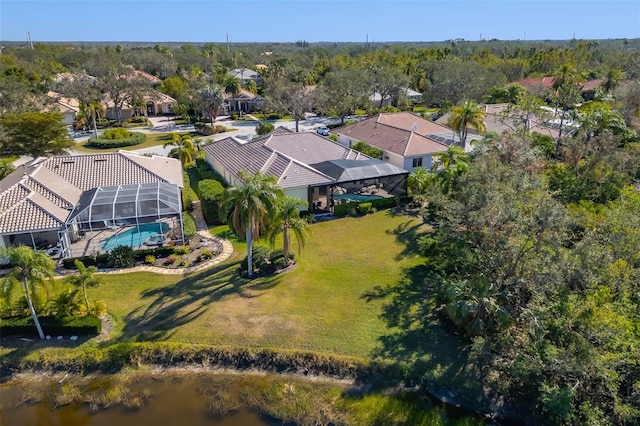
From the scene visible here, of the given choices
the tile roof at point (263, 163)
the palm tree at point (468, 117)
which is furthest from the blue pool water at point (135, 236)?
the palm tree at point (468, 117)

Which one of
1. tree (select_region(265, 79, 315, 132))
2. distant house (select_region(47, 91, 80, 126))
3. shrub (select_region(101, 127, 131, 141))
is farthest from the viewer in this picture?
distant house (select_region(47, 91, 80, 126))

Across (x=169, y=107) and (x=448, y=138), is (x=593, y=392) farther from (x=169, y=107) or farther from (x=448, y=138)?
(x=169, y=107)

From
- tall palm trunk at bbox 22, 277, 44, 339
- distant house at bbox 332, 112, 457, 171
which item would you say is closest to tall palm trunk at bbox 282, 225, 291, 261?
tall palm trunk at bbox 22, 277, 44, 339

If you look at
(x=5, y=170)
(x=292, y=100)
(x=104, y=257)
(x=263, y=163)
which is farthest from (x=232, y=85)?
(x=104, y=257)

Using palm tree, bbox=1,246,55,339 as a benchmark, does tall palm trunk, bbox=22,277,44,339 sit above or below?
below

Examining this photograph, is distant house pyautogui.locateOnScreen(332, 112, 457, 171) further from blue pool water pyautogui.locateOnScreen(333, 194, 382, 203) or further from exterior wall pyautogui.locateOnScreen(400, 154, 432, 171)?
blue pool water pyautogui.locateOnScreen(333, 194, 382, 203)

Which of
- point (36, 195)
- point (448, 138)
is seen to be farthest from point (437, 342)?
point (448, 138)

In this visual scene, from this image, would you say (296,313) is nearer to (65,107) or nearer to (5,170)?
(5,170)
